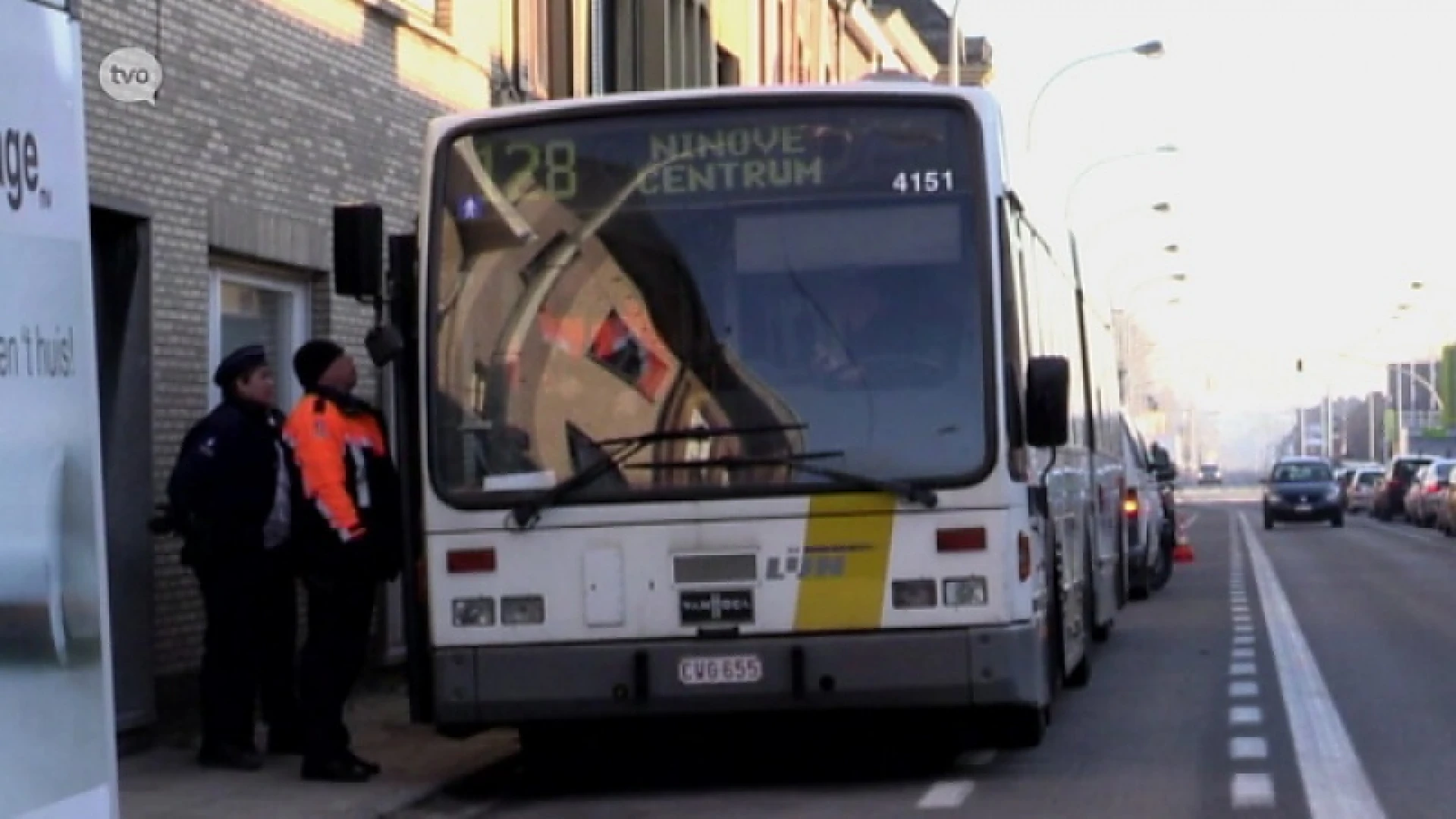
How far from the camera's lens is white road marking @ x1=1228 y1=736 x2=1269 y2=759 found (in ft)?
44.1

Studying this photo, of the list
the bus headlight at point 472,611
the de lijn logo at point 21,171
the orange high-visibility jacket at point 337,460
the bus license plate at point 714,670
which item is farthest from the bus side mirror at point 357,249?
the de lijn logo at point 21,171

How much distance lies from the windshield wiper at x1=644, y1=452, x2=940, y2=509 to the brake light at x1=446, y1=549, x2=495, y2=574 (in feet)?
2.78

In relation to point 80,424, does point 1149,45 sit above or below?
above

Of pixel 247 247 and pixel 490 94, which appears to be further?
pixel 490 94

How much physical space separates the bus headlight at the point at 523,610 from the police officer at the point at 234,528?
163 centimetres

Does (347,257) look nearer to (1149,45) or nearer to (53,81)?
(53,81)

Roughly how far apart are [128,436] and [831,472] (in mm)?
4459

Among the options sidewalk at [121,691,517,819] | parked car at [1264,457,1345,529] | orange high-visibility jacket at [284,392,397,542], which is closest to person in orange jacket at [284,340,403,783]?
orange high-visibility jacket at [284,392,397,542]

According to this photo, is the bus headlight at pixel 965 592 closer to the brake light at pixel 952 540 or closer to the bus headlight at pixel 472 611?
the brake light at pixel 952 540

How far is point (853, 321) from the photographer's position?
39.4ft

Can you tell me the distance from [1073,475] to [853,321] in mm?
5122

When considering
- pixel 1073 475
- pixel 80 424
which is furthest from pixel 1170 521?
pixel 80 424

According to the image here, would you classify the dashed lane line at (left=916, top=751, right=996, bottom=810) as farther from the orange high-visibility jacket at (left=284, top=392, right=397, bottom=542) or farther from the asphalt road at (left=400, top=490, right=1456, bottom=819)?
the orange high-visibility jacket at (left=284, top=392, right=397, bottom=542)

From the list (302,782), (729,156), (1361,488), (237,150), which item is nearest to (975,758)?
(302,782)
